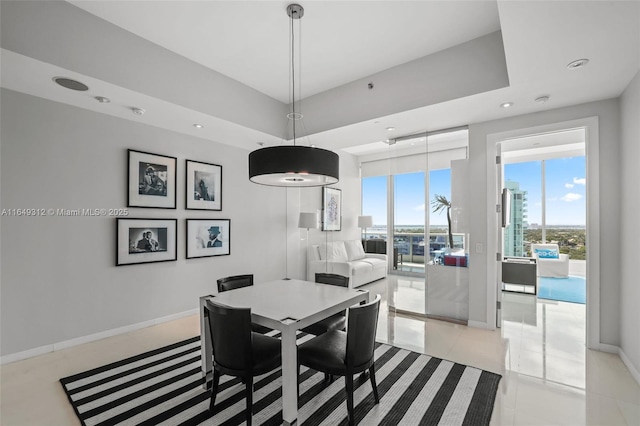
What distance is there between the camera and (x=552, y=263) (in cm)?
689

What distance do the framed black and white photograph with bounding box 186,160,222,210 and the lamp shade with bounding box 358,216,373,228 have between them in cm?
261

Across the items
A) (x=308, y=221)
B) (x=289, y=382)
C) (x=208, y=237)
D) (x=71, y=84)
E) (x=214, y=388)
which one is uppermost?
(x=71, y=84)

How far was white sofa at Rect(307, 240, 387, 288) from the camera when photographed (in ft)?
19.4

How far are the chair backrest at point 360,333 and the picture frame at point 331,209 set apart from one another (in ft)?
12.8

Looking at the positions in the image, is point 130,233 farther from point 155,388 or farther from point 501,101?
point 501,101

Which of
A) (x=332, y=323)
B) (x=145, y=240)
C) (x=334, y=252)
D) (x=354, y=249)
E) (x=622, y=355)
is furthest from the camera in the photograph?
(x=354, y=249)

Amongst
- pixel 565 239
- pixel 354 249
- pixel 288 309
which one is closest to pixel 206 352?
pixel 288 309

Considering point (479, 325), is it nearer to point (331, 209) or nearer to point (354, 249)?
point (354, 249)

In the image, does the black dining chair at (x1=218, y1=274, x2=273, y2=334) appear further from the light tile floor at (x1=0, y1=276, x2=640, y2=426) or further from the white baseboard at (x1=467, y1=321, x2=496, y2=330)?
the white baseboard at (x1=467, y1=321, x2=496, y2=330)

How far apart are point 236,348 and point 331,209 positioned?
4307 millimetres

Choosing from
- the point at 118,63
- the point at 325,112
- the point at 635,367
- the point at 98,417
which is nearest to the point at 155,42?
the point at 118,63

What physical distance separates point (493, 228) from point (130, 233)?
4.68 meters

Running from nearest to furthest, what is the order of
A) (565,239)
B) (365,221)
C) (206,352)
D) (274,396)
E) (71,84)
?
(274,396), (206,352), (71,84), (365,221), (565,239)

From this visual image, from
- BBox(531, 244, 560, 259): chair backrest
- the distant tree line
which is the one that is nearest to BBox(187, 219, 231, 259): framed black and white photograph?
BBox(531, 244, 560, 259): chair backrest
